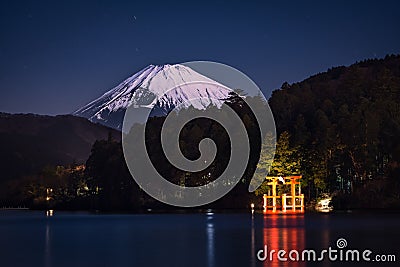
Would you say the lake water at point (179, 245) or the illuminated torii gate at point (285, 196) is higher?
the illuminated torii gate at point (285, 196)

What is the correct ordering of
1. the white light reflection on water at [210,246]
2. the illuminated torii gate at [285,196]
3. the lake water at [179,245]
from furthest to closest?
the illuminated torii gate at [285,196] < the lake water at [179,245] < the white light reflection on water at [210,246]

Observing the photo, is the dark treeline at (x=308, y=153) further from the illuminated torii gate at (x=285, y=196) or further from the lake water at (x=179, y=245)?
the lake water at (x=179, y=245)

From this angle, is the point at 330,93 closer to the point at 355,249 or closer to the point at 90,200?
the point at 90,200

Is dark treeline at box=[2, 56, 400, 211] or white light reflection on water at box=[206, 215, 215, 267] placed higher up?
dark treeline at box=[2, 56, 400, 211]

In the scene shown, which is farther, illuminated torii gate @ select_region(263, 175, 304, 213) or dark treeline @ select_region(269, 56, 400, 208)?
illuminated torii gate @ select_region(263, 175, 304, 213)

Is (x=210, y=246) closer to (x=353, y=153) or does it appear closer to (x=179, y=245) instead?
(x=179, y=245)

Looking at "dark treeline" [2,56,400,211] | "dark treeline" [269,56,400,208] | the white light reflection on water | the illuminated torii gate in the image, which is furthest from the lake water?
"dark treeline" [2,56,400,211]

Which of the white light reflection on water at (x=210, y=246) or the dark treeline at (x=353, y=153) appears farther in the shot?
the dark treeline at (x=353, y=153)

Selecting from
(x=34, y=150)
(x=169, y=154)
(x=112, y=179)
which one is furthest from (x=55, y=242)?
(x=34, y=150)

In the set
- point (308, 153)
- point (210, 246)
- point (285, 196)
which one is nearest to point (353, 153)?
point (308, 153)

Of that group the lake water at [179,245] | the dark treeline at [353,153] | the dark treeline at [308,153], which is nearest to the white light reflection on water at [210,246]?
the lake water at [179,245]

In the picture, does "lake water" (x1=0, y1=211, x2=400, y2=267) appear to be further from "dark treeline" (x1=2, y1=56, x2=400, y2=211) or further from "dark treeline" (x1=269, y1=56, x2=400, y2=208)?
"dark treeline" (x1=2, y1=56, x2=400, y2=211)

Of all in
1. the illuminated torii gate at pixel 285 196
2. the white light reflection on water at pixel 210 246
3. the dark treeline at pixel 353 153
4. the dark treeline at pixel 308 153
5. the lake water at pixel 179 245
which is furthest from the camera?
the illuminated torii gate at pixel 285 196

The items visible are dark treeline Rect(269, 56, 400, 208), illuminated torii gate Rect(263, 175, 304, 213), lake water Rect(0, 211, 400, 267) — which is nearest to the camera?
lake water Rect(0, 211, 400, 267)
